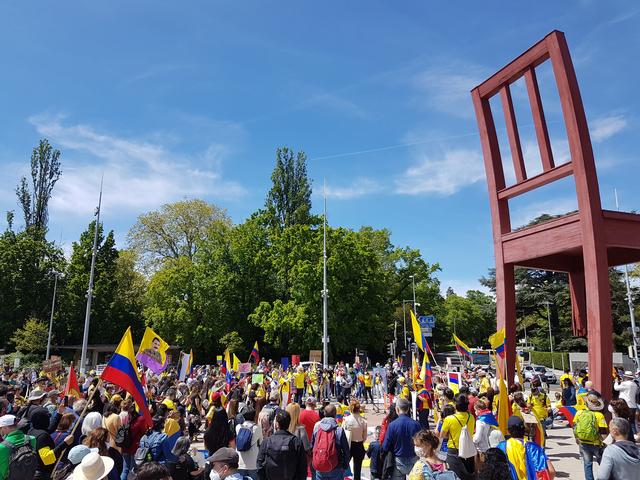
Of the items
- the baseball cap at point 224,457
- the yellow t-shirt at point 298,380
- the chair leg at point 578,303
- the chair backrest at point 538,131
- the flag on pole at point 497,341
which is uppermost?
the chair backrest at point 538,131

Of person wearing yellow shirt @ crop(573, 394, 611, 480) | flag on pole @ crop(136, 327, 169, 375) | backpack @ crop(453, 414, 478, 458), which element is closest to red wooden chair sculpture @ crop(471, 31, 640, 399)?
person wearing yellow shirt @ crop(573, 394, 611, 480)

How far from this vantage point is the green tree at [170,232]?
5253cm

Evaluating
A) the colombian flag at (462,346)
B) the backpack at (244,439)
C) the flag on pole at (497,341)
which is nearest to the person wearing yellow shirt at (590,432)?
the flag on pole at (497,341)

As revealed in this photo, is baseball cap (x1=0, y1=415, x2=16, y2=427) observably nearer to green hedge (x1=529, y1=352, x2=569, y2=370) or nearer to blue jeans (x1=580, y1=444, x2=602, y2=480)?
blue jeans (x1=580, y1=444, x2=602, y2=480)

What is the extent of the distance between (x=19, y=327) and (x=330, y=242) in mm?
32068

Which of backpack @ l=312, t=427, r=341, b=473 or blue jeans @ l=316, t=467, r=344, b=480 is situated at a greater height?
backpack @ l=312, t=427, r=341, b=473

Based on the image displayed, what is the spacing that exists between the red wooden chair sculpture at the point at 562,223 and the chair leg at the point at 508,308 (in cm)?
3

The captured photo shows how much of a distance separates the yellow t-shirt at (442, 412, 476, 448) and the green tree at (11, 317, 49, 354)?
146ft

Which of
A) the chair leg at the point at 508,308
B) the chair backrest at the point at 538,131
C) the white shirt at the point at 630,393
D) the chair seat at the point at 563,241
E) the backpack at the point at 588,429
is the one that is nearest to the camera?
the backpack at the point at 588,429

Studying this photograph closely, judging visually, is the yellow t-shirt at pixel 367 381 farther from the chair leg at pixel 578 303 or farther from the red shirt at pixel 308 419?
the red shirt at pixel 308 419

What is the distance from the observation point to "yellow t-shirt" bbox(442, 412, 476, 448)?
→ 6953mm

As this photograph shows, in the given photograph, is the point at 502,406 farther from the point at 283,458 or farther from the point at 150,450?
the point at 150,450

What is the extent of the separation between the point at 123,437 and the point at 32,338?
4179 centimetres

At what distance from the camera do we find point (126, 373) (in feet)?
23.1
